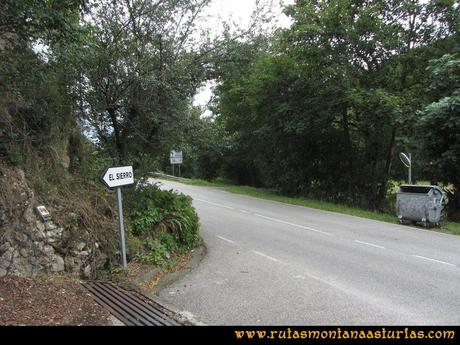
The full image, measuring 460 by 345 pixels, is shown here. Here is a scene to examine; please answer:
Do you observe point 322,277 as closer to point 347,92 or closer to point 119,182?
point 119,182

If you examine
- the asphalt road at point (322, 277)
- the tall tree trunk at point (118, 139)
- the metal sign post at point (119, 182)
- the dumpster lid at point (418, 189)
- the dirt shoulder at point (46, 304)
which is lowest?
the asphalt road at point (322, 277)

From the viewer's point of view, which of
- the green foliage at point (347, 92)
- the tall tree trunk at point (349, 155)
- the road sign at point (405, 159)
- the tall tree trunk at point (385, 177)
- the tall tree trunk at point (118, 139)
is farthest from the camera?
the tall tree trunk at point (349, 155)

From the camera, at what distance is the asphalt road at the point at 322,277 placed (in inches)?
220

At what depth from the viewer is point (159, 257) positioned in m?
7.79

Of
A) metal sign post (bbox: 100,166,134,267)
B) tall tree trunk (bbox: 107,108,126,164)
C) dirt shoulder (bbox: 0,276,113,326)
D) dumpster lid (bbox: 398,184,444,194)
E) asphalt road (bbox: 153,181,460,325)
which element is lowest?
asphalt road (bbox: 153,181,460,325)

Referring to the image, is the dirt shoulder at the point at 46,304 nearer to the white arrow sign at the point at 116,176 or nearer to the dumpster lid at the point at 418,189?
the white arrow sign at the point at 116,176

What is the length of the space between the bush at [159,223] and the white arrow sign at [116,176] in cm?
133

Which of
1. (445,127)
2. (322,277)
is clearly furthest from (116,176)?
(445,127)

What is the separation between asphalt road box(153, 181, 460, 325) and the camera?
5.59m

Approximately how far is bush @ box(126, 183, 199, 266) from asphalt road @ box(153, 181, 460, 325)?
686 millimetres

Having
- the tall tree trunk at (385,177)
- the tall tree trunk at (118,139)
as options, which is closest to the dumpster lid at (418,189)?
the tall tree trunk at (385,177)

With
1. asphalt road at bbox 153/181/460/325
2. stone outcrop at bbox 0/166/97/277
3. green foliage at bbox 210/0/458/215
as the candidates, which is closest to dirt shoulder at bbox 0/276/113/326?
stone outcrop at bbox 0/166/97/277

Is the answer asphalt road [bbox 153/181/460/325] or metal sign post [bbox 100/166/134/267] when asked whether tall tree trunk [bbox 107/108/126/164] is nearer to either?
metal sign post [bbox 100/166/134/267]

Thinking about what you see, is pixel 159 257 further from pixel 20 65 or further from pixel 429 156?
pixel 429 156
